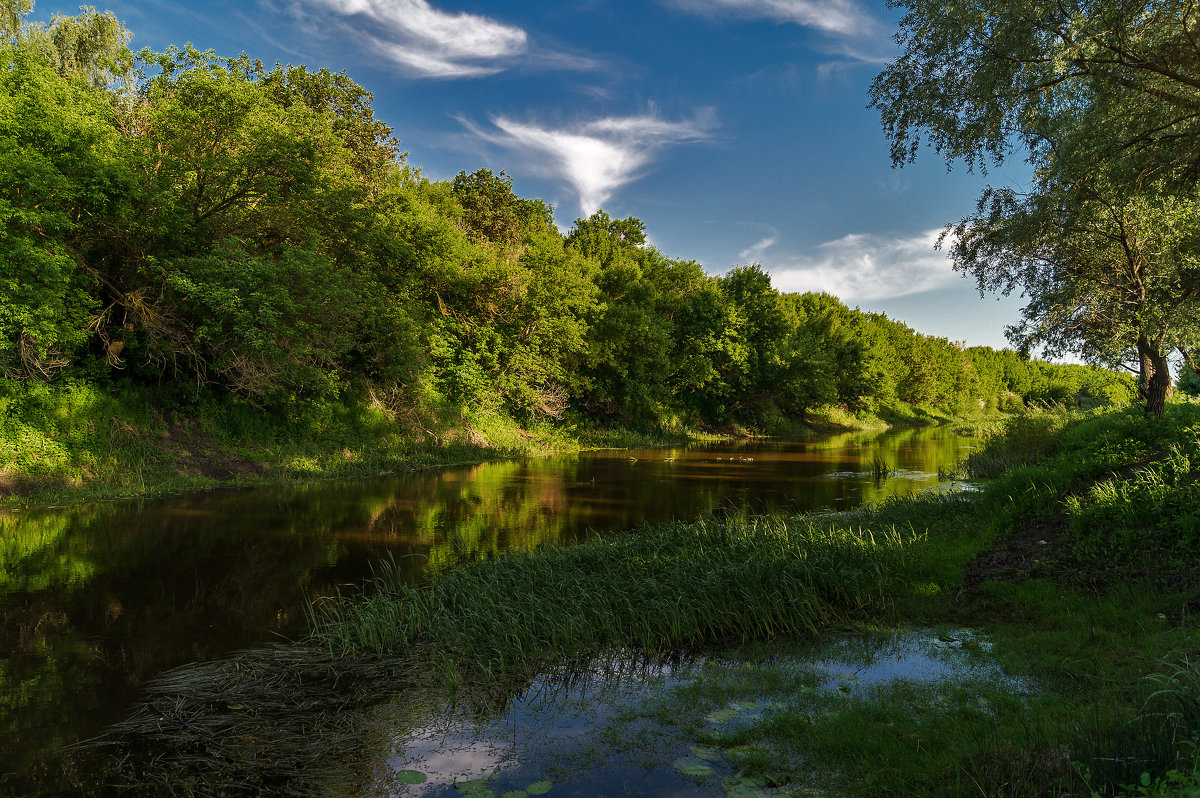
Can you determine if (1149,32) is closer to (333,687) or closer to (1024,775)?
(1024,775)

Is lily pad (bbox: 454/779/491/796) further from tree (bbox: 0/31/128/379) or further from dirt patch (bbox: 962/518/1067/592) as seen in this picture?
tree (bbox: 0/31/128/379)

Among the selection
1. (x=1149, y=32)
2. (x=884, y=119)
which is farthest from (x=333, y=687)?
(x=1149, y=32)

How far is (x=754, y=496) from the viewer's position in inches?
779

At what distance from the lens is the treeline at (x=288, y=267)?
680 inches

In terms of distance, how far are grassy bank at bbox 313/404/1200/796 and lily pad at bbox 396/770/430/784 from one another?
1.84m

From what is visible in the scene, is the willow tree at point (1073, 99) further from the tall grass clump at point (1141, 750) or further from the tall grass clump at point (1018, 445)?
the tall grass clump at point (1141, 750)

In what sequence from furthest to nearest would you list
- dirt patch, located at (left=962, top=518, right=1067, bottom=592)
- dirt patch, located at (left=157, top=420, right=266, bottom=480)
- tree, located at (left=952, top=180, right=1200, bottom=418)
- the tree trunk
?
dirt patch, located at (left=157, top=420, right=266, bottom=480), the tree trunk, tree, located at (left=952, top=180, right=1200, bottom=418), dirt patch, located at (left=962, top=518, right=1067, bottom=592)

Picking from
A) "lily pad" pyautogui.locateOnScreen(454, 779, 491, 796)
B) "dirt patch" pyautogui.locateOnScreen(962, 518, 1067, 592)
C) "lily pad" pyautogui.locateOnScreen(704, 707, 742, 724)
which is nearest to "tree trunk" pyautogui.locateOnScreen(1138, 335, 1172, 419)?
"dirt patch" pyautogui.locateOnScreen(962, 518, 1067, 592)

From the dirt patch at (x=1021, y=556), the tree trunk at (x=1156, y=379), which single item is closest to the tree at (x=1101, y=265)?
the tree trunk at (x=1156, y=379)

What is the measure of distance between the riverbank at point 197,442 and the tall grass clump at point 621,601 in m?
12.5

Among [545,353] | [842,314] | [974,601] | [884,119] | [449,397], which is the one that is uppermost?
[842,314]

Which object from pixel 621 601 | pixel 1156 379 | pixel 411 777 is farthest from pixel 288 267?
pixel 1156 379

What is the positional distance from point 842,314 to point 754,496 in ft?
260

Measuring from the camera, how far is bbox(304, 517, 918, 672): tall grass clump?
7.58 metres
